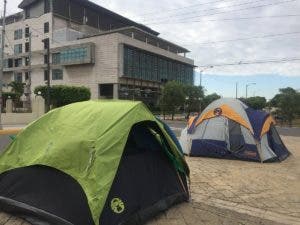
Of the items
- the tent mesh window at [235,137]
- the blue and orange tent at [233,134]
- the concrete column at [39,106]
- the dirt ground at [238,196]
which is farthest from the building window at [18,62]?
the dirt ground at [238,196]

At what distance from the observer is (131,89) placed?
67.2 metres

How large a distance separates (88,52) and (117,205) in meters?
62.6

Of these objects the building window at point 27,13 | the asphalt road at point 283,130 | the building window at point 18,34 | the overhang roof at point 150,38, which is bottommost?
the asphalt road at point 283,130

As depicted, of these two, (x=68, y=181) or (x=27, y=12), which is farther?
(x=27, y=12)

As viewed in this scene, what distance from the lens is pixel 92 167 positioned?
5188mm

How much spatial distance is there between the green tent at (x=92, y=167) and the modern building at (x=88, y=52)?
188ft

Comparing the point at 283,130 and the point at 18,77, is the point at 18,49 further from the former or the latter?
the point at 283,130

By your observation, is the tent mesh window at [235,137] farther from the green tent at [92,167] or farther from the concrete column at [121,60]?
the concrete column at [121,60]

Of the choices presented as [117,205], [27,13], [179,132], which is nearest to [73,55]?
[27,13]

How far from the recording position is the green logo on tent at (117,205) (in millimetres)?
5133

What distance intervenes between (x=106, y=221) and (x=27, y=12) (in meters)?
80.2

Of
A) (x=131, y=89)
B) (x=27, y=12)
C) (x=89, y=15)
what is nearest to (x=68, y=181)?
(x=131, y=89)

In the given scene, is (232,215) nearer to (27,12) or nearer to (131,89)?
(131,89)

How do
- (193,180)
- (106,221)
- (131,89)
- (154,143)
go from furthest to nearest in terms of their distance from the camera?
(131,89)
(193,180)
(154,143)
(106,221)
